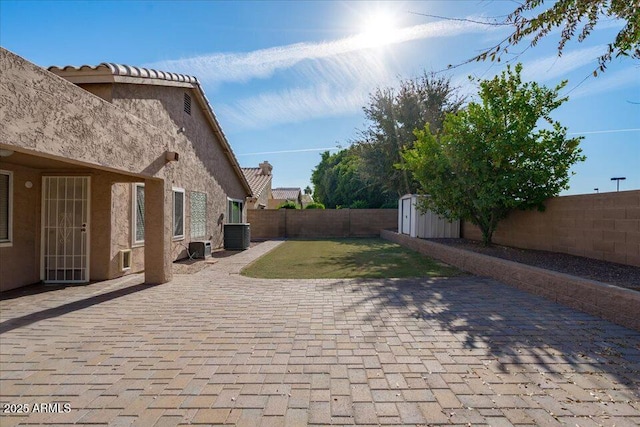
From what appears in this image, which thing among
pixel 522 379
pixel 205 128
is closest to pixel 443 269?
pixel 522 379

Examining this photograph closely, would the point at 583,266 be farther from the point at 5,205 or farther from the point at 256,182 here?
the point at 256,182

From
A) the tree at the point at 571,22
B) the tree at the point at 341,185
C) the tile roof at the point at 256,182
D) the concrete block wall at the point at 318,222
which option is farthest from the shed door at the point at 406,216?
the tree at the point at 341,185

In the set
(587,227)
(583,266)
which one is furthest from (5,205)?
(587,227)

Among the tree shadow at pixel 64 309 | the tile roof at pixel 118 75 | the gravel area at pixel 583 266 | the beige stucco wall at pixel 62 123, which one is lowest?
the tree shadow at pixel 64 309

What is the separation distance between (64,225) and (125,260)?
1494mm

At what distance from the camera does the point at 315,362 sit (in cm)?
357

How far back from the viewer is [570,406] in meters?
2.73

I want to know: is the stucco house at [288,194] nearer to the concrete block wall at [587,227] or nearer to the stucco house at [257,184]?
the stucco house at [257,184]

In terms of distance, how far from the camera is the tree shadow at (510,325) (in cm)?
352

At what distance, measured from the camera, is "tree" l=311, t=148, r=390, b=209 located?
32156 mm

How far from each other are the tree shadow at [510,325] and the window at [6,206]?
6.76 metres

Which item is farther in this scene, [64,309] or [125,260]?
[125,260]

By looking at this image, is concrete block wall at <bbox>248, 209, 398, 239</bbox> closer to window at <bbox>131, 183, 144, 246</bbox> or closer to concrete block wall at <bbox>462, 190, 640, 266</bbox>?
concrete block wall at <bbox>462, 190, 640, 266</bbox>

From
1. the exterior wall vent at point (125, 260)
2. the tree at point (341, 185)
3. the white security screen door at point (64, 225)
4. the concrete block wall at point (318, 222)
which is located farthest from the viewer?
the tree at point (341, 185)
